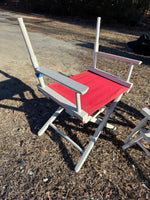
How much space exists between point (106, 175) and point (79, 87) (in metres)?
1.23

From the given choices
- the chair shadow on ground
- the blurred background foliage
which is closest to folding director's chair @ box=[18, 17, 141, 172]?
the chair shadow on ground

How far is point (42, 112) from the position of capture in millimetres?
2508

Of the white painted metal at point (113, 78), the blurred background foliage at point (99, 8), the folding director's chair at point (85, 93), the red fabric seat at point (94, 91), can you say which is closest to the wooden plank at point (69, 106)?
the folding director's chair at point (85, 93)

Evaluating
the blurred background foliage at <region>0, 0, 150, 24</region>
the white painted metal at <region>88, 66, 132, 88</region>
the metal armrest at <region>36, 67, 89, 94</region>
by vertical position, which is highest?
the blurred background foliage at <region>0, 0, 150, 24</region>

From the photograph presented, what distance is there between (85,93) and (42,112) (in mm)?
1122

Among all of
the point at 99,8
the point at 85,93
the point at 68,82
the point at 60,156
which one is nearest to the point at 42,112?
the point at 60,156

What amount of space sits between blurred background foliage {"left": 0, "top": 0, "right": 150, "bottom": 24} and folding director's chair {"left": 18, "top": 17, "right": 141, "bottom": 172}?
1302cm

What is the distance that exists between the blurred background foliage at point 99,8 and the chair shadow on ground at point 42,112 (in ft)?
43.0

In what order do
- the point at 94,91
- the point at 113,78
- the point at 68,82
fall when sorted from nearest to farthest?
the point at 68,82, the point at 94,91, the point at 113,78

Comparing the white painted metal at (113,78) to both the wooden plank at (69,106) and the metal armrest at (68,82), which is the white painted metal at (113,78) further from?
the metal armrest at (68,82)

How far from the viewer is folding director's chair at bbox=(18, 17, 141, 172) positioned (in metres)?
1.31

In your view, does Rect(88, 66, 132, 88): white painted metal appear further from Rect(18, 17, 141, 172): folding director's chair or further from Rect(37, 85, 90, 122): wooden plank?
Rect(37, 85, 90, 122): wooden plank

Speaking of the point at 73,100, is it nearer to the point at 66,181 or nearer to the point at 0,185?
the point at 66,181

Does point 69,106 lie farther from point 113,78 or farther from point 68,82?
point 113,78
